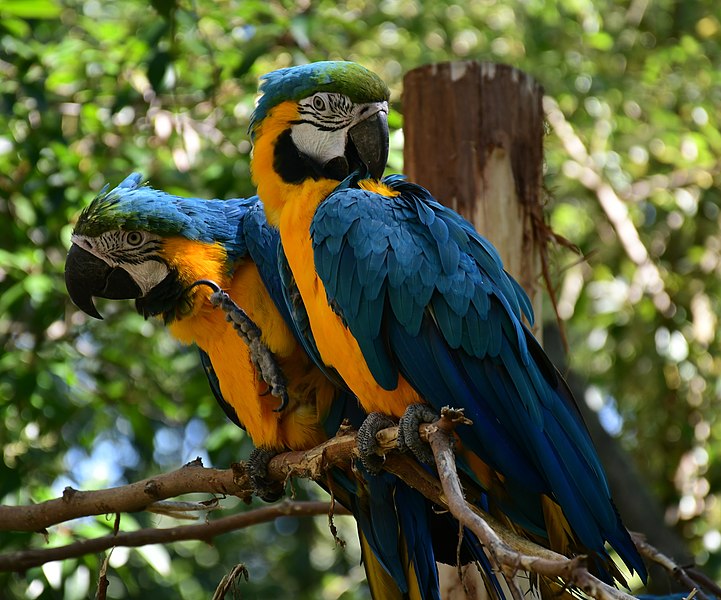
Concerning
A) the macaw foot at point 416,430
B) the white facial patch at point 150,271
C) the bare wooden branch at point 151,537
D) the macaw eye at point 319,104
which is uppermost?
the macaw eye at point 319,104

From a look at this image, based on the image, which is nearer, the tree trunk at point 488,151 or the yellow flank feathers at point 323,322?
the yellow flank feathers at point 323,322

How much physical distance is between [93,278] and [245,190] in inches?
43.5

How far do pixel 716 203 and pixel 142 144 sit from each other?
2.89 meters

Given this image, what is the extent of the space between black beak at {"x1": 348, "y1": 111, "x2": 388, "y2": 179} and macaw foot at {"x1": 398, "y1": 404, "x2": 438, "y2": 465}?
2.02 ft

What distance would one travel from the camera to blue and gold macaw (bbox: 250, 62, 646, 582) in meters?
2.05

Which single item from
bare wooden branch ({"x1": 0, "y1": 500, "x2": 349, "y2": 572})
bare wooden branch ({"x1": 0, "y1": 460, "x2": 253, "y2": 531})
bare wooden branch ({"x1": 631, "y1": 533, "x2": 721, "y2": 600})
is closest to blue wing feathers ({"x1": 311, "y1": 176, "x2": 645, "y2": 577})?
bare wooden branch ({"x1": 631, "y1": 533, "x2": 721, "y2": 600})

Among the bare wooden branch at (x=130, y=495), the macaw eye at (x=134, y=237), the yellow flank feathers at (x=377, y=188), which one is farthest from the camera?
the macaw eye at (x=134, y=237)

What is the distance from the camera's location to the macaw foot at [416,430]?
77.5 inches

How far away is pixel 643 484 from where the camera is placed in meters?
4.54

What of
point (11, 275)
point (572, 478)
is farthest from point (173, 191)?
point (572, 478)

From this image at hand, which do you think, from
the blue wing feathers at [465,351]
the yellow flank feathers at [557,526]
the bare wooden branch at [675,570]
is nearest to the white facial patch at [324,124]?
the blue wing feathers at [465,351]

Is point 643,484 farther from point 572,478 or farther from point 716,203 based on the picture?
point 572,478

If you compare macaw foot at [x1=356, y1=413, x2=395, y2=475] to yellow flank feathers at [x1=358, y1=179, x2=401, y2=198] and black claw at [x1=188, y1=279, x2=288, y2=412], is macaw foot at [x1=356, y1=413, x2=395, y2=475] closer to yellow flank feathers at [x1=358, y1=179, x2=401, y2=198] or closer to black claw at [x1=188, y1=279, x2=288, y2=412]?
black claw at [x1=188, y1=279, x2=288, y2=412]

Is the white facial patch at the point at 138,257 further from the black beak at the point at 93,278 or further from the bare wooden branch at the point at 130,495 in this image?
the bare wooden branch at the point at 130,495
